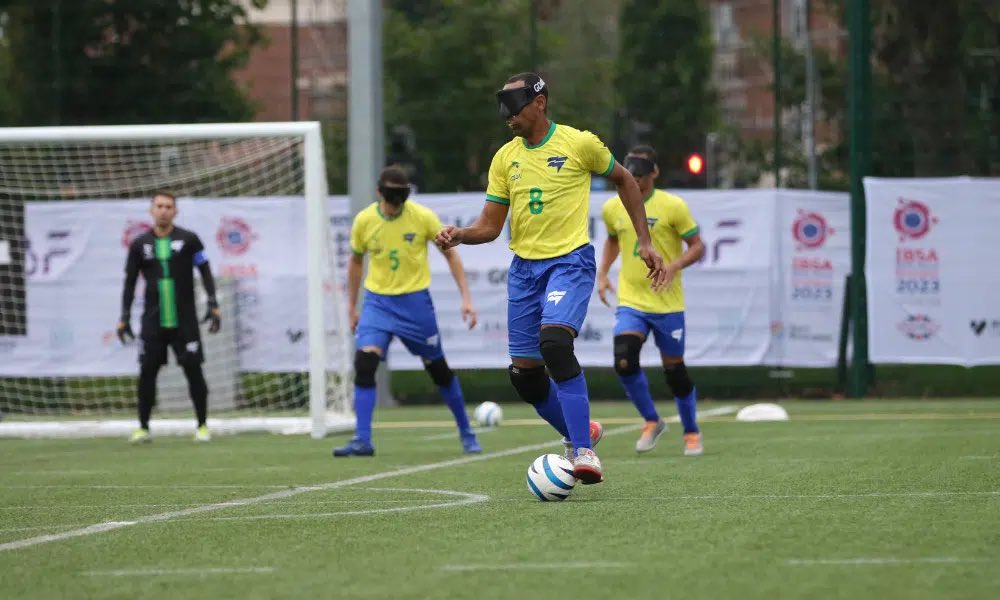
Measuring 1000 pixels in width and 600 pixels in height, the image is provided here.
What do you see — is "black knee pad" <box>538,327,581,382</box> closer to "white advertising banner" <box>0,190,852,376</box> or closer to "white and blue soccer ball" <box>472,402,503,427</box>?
"white and blue soccer ball" <box>472,402,503,427</box>

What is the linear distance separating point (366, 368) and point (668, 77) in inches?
787

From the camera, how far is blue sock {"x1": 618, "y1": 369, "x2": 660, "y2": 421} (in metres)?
12.0

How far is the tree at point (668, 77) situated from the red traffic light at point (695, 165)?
28 centimetres

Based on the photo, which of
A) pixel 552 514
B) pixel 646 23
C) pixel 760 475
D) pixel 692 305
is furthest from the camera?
pixel 646 23

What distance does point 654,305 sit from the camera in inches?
467

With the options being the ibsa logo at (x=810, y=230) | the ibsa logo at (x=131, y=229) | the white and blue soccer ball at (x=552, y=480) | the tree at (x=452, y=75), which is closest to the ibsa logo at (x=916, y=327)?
the ibsa logo at (x=810, y=230)

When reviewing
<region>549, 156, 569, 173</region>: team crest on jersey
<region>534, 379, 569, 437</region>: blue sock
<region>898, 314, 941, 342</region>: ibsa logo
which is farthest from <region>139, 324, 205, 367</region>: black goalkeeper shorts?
<region>898, 314, 941, 342</region>: ibsa logo

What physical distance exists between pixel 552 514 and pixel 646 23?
33701 mm

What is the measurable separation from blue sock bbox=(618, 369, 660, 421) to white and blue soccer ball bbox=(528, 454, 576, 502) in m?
3.97

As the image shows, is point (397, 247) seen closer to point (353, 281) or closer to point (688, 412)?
point (353, 281)

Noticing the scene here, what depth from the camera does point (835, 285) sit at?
19047mm

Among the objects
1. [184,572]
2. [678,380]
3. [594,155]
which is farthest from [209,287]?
[184,572]

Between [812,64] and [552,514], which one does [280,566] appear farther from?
[812,64]

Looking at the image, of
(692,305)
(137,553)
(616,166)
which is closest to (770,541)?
(137,553)
